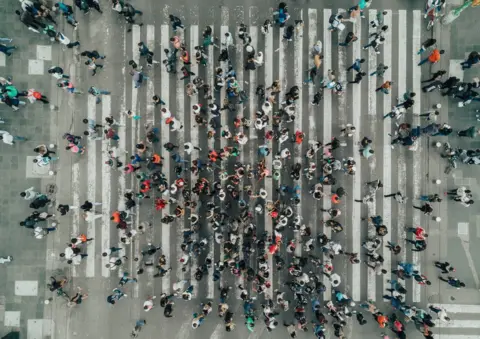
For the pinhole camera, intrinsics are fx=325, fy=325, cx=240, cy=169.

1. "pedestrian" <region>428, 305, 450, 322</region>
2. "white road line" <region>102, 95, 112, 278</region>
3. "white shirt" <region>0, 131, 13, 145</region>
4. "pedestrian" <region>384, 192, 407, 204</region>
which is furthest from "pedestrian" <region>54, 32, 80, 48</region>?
"pedestrian" <region>428, 305, 450, 322</region>

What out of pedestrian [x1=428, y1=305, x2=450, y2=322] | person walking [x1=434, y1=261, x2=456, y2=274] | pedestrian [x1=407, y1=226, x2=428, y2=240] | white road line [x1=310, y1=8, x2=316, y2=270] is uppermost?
white road line [x1=310, y1=8, x2=316, y2=270]

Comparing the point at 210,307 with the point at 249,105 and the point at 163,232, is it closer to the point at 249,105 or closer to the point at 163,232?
the point at 163,232

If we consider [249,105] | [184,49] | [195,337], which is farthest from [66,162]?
[195,337]

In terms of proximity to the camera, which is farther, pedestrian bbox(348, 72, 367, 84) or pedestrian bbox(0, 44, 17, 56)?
pedestrian bbox(0, 44, 17, 56)

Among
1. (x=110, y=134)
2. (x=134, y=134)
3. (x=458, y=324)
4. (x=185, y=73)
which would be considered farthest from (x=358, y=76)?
(x=458, y=324)

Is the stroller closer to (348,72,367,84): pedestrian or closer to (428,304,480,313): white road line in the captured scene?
(348,72,367,84): pedestrian

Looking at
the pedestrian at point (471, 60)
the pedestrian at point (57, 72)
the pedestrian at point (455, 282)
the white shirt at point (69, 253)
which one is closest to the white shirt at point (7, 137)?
the pedestrian at point (57, 72)
